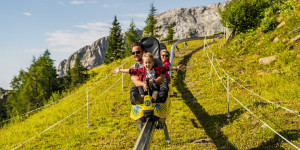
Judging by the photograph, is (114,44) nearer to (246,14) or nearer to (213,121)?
(246,14)

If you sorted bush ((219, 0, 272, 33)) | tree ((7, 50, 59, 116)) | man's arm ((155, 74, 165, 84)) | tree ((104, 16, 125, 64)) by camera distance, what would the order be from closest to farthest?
man's arm ((155, 74, 165, 84)), bush ((219, 0, 272, 33)), tree ((7, 50, 59, 116)), tree ((104, 16, 125, 64))

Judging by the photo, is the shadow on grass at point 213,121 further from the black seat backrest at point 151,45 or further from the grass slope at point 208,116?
the black seat backrest at point 151,45

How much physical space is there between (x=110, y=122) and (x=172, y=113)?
2489 millimetres

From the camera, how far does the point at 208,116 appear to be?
24.6 ft

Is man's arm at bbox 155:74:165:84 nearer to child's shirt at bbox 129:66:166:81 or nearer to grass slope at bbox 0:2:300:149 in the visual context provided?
child's shirt at bbox 129:66:166:81

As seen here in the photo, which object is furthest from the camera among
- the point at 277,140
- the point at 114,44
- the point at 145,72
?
the point at 114,44

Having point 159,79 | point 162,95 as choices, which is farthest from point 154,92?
point 159,79

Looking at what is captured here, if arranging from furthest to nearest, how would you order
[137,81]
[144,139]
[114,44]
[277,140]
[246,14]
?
[114,44] < [246,14] < [137,81] < [277,140] < [144,139]

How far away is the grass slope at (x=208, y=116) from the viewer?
18.0 feet

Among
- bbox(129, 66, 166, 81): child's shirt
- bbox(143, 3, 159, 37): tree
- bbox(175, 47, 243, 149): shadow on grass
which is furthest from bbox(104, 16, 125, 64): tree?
bbox(129, 66, 166, 81): child's shirt

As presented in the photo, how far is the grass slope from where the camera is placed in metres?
5.49

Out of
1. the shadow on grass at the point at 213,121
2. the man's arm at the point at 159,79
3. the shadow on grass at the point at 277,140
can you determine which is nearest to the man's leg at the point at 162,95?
the man's arm at the point at 159,79

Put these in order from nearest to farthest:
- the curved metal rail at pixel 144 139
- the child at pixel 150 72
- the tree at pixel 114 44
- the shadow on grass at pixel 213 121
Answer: the curved metal rail at pixel 144 139, the child at pixel 150 72, the shadow on grass at pixel 213 121, the tree at pixel 114 44

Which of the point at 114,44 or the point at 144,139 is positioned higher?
the point at 114,44
